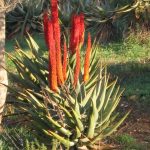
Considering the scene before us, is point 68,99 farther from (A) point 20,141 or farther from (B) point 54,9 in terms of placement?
(B) point 54,9

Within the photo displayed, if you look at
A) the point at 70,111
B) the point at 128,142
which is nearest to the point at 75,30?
the point at 70,111

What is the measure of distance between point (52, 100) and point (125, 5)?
876 centimetres

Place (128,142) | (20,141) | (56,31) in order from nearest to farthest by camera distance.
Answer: (56,31) < (20,141) < (128,142)

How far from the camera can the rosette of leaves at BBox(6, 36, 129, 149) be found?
6371 millimetres

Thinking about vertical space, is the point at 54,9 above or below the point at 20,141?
above

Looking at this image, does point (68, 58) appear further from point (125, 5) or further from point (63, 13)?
point (63, 13)

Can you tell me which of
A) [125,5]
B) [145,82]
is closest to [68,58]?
[145,82]

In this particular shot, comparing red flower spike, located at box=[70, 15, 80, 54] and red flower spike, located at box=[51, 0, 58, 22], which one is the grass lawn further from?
red flower spike, located at box=[51, 0, 58, 22]

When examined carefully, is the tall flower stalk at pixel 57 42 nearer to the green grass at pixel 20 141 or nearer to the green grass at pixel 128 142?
the green grass at pixel 20 141

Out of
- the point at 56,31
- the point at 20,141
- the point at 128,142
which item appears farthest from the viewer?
the point at 128,142

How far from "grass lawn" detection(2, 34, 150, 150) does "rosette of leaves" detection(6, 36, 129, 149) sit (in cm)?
81

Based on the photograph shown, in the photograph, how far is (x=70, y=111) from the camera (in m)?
6.41

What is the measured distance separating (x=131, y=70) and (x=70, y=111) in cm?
607

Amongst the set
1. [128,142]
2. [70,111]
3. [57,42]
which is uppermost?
[57,42]
